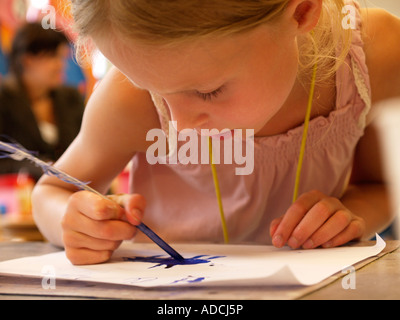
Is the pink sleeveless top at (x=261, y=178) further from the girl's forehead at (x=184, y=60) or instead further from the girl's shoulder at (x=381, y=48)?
the girl's forehead at (x=184, y=60)

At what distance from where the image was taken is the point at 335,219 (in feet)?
1.94

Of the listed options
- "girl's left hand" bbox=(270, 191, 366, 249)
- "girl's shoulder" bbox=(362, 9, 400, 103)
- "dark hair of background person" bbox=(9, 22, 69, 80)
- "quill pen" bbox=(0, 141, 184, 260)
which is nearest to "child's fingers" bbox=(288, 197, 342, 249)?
"girl's left hand" bbox=(270, 191, 366, 249)

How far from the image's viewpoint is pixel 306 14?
22.5 inches

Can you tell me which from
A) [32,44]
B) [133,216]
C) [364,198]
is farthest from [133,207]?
[32,44]

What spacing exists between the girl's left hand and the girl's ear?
194mm

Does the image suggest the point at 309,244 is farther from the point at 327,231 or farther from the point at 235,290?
the point at 235,290

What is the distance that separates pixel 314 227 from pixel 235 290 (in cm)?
20

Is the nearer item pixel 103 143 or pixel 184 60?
pixel 184 60

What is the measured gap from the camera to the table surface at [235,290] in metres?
A: 0.39

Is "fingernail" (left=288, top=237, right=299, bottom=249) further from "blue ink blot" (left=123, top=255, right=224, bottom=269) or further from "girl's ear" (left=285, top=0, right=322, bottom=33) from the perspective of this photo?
"girl's ear" (left=285, top=0, right=322, bottom=33)

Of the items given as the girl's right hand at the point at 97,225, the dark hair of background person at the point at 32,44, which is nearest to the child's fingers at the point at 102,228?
the girl's right hand at the point at 97,225

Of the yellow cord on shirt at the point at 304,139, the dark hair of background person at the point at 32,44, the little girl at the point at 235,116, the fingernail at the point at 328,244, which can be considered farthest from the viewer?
the dark hair of background person at the point at 32,44

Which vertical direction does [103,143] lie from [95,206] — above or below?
above
